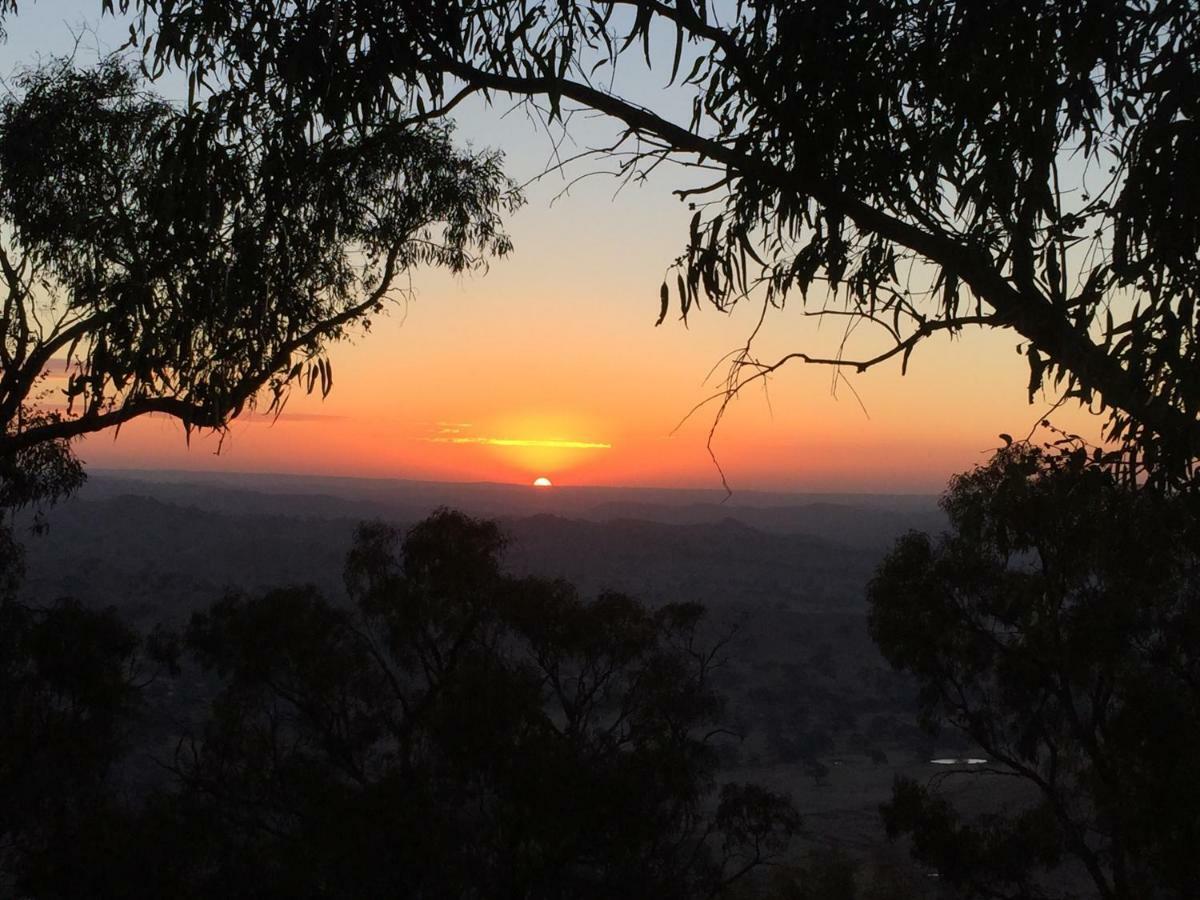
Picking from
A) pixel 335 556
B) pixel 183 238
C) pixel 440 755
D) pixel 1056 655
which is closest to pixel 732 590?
pixel 335 556

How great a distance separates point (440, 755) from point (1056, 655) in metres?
4.82

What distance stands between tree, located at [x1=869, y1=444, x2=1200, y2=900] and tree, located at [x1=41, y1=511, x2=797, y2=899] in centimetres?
192

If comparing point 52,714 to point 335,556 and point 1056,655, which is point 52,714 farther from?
point 335,556

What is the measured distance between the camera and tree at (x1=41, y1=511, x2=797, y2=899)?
8.41 m

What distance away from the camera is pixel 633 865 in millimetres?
9070

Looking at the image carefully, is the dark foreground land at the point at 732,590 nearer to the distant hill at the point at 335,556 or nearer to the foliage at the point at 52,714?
the distant hill at the point at 335,556

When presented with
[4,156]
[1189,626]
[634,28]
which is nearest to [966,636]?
[1189,626]

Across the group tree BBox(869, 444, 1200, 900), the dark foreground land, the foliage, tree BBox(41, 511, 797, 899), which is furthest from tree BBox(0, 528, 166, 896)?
tree BBox(869, 444, 1200, 900)

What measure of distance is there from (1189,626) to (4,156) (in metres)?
8.63

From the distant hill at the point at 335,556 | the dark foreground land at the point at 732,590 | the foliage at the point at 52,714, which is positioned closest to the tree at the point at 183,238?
the foliage at the point at 52,714

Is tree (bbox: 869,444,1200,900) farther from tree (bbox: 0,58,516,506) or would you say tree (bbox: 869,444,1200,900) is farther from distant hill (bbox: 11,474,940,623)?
distant hill (bbox: 11,474,940,623)

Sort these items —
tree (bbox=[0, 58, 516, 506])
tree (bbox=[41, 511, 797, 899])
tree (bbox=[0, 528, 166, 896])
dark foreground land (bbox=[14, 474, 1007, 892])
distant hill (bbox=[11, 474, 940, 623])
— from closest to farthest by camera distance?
tree (bbox=[0, 58, 516, 506]) → tree (bbox=[41, 511, 797, 899]) → tree (bbox=[0, 528, 166, 896]) → dark foreground land (bbox=[14, 474, 1007, 892]) → distant hill (bbox=[11, 474, 940, 623])

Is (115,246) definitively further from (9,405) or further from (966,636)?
(966,636)

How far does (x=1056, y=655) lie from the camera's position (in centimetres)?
875
